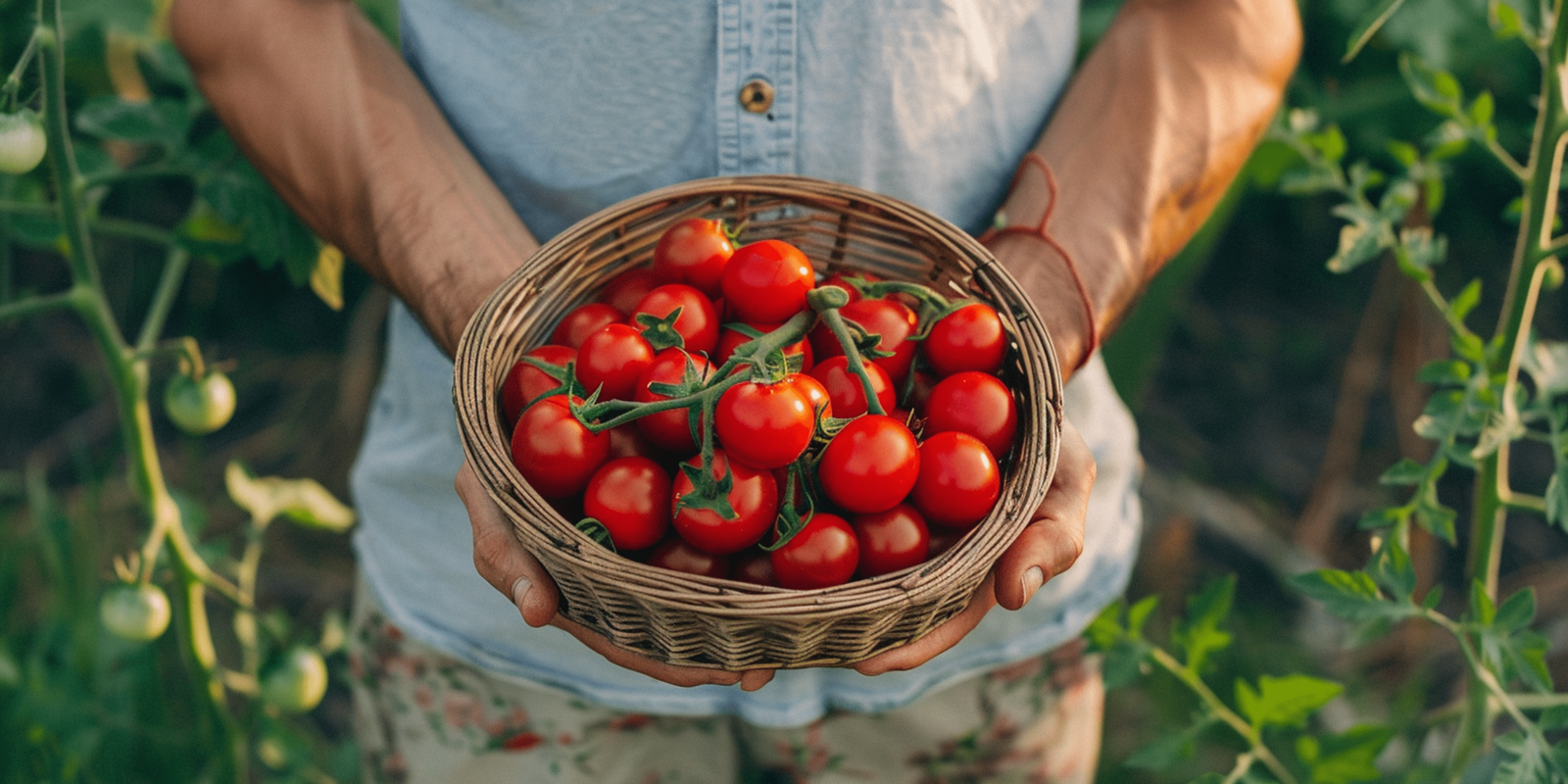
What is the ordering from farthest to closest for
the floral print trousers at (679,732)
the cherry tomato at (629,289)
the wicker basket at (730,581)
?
the floral print trousers at (679,732) → the cherry tomato at (629,289) → the wicker basket at (730,581)

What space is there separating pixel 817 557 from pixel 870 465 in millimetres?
93

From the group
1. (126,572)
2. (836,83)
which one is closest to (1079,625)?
(836,83)

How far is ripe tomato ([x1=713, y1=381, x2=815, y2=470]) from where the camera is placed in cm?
94

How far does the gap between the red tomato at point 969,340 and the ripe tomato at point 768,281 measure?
0.14 meters

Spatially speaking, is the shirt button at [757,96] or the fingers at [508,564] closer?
the fingers at [508,564]

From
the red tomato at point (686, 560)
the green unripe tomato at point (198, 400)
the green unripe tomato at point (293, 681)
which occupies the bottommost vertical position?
the green unripe tomato at point (293, 681)

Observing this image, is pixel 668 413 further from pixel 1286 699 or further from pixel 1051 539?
pixel 1286 699

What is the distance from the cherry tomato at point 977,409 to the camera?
1.05 m

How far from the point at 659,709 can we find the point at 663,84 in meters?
0.68

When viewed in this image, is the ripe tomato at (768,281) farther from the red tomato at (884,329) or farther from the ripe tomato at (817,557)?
the ripe tomato at (817,557)

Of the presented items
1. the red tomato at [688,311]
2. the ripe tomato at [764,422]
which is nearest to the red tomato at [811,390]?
the ripe tomato at [764,422]

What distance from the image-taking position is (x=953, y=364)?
1.12 meters

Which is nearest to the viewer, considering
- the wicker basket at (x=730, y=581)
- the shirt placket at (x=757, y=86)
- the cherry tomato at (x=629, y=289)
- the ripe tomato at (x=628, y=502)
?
the wicker basket at (x=730, y=581)

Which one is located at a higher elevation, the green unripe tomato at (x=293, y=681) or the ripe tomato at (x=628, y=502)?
the ripe tomato at (x=628, y=502)
